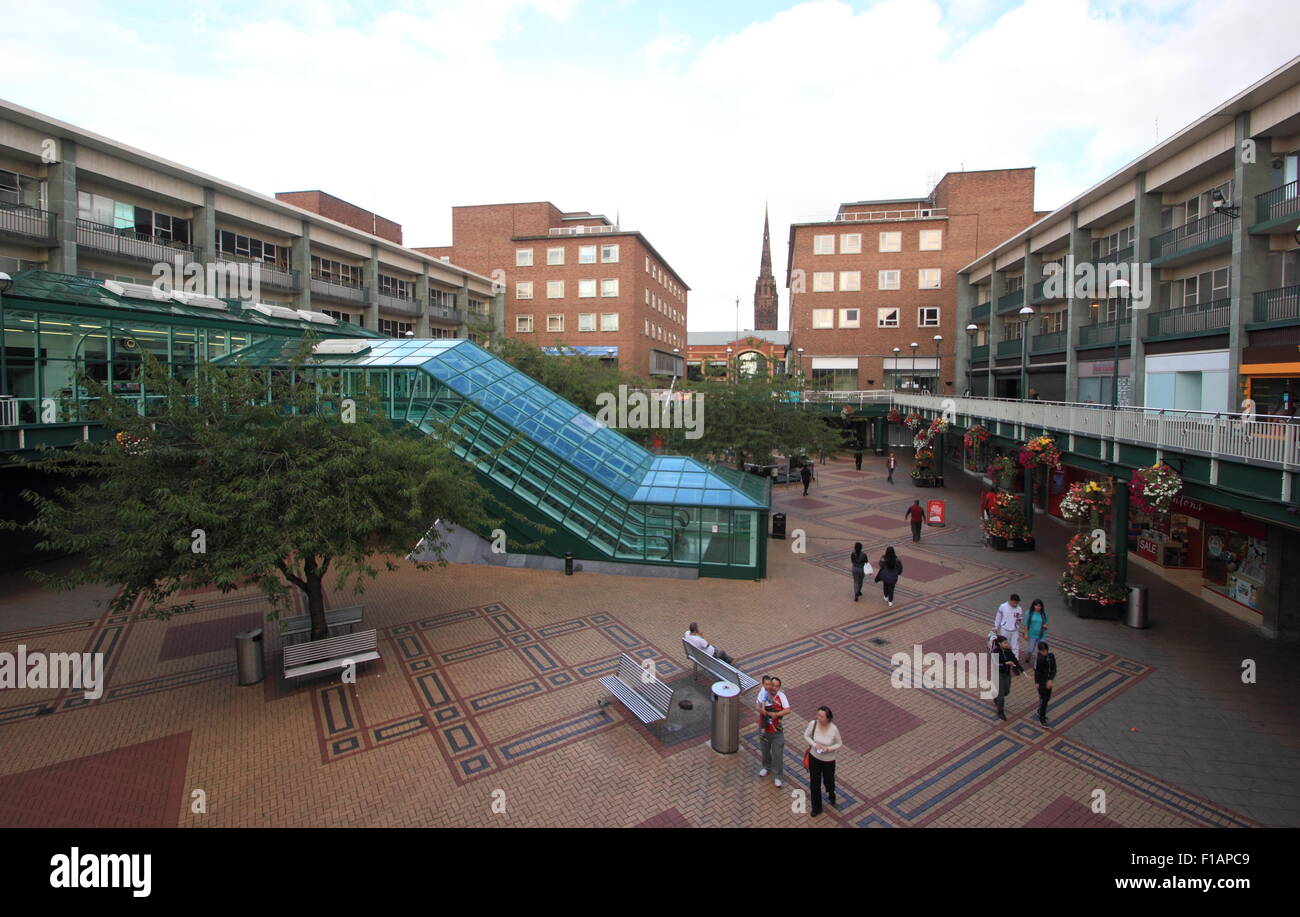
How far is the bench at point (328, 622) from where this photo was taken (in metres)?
12.2

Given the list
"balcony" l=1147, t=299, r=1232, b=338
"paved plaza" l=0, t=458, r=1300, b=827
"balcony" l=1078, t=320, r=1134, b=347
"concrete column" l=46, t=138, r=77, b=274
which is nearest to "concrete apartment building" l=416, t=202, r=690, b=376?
"balcony" l=1078, t=320, r=1134, b=347

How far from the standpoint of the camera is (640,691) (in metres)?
10.3

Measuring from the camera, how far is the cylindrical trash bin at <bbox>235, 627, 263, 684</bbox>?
36.8 feet

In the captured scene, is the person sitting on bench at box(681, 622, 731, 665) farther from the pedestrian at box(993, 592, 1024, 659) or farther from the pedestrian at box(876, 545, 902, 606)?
the pedestrian at box(876, 545, 902, 606)

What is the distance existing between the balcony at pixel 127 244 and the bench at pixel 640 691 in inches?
1103

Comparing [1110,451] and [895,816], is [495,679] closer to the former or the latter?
[895,816]

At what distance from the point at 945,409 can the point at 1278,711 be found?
Result: 20.7 metres

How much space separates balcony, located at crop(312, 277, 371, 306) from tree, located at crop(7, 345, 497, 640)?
3046cm

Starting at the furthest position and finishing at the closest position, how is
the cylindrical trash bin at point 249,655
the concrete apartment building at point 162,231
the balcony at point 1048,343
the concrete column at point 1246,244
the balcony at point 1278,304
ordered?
the balcony at point 1048,343
the concrete apartment building at point 162,231
the concrete column at point 1246,244
the balcony at point 1278,304
the cylindrical trash bin at point 249,655

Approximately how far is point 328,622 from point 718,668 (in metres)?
7.66

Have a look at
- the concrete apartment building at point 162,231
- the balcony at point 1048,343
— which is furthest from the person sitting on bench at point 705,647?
the balcony at point 1048,343

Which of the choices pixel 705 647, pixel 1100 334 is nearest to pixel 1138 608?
pixel 705 647

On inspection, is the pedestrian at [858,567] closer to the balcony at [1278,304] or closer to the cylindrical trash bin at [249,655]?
the cylindrical trash bin at [249,655]

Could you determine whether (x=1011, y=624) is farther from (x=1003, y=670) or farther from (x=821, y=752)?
(x=821, y=752)
